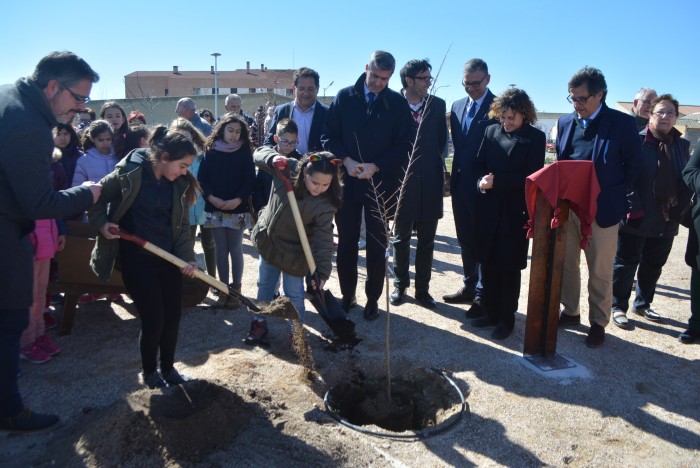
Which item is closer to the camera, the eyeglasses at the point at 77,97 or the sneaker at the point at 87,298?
the eyeglasses at the point at 77,97

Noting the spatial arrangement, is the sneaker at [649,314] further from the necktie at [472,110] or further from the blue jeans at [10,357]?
the blue jeans at [10,357]

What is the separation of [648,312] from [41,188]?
18.1 feet

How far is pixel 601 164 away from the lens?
4395 mm

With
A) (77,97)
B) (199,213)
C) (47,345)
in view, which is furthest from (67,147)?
(77,97)

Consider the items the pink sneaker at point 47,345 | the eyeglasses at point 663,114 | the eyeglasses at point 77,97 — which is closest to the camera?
the eyeglasses at point 77,97

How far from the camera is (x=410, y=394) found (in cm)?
392

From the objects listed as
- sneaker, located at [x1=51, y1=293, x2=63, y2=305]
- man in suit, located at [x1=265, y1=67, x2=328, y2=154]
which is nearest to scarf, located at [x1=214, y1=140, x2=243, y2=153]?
man in suit, located at [x1=265, y1=67, x2=328, y2=154]

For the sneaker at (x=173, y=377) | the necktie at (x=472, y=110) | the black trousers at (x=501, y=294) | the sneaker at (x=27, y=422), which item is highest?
the necktie at (x=472, y=110)

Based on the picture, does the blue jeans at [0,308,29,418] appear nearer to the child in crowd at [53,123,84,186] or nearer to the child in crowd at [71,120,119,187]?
the child in crowd at [71,120,119,187]

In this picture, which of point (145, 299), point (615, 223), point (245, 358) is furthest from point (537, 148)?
point (145, 299)

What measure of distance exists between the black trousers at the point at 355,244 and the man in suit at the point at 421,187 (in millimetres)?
377

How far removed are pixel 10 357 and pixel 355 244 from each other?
114 inches

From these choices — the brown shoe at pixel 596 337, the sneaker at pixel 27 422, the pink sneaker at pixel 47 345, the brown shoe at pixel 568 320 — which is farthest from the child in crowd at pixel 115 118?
the brown shoe at pixel 596 337

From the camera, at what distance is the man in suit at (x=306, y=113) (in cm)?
544
